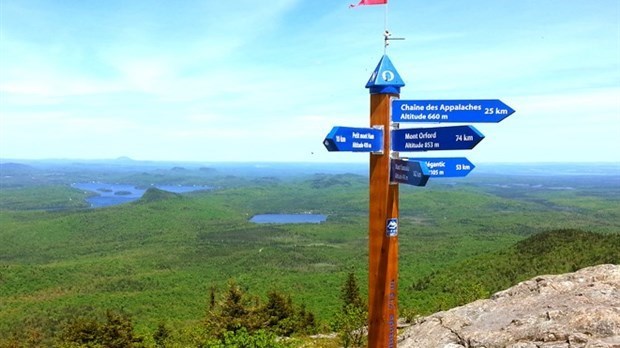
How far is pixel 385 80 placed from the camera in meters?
11.4

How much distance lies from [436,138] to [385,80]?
1962 mm

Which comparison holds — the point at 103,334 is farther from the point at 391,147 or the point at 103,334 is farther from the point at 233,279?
the point at 391,147

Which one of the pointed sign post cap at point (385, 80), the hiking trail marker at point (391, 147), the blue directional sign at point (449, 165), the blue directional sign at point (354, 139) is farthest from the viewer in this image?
the pointed sign post cap at point (385, 80)

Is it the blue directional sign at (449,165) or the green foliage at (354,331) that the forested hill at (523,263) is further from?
the blue directional sign at (449,165)

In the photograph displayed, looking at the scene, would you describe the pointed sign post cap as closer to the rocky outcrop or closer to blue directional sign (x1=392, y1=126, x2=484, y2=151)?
blue directional sign (x1=392, y1=126, x2=484, y2=151)

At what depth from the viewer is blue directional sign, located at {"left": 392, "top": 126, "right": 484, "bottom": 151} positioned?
34.0 ft

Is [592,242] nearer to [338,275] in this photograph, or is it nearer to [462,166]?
[338,275]

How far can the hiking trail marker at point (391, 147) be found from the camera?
10.6 m

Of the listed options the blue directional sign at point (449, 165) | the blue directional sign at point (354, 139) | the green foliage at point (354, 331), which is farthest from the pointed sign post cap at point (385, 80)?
the green foliage at point (354, 331)

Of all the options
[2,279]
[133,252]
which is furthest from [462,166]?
[133,252]


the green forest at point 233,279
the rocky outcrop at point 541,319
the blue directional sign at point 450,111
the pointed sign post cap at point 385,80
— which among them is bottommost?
the green forest at point 233,279

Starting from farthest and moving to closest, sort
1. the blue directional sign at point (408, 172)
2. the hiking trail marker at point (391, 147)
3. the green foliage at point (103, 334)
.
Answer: the green foliage at point (103, 334)
the hiking trail marker at point (391, 147)
the blue directional sign at point (408, 172)

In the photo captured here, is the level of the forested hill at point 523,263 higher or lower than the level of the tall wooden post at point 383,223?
lower

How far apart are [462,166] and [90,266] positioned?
458 ft
